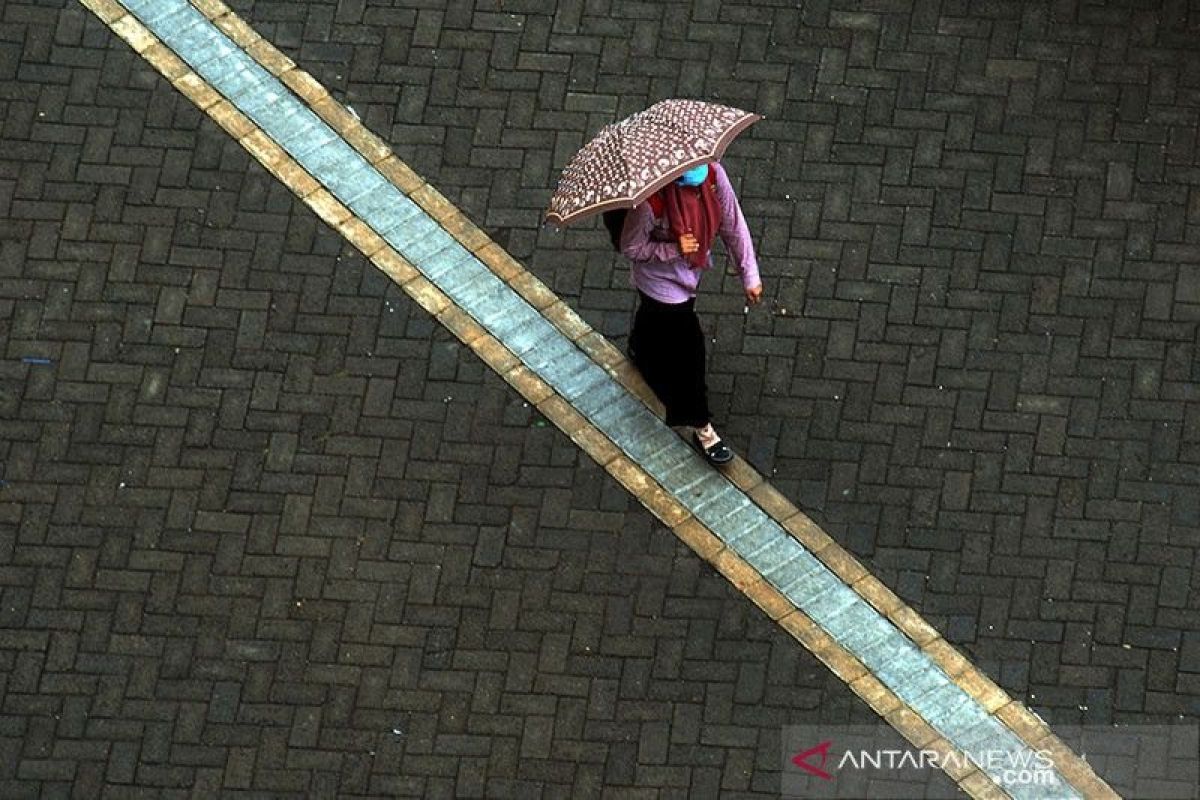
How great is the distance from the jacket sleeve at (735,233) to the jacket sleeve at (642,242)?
0.25m

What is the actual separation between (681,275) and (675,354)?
0.44 meters

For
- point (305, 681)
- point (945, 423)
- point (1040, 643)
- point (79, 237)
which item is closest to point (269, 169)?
point (79, 237)

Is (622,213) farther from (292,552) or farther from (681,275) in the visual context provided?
(292,552)

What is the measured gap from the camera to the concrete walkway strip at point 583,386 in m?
9.09

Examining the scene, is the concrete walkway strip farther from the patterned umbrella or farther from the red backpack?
the patterned umbrella

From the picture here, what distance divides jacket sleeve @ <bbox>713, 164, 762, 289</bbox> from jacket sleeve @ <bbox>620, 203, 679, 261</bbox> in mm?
247

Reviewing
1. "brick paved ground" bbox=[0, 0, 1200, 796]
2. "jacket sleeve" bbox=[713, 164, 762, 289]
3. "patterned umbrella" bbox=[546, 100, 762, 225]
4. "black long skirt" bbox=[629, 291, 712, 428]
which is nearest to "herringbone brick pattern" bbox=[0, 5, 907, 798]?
"brick paved ground" bbox=[0, 0, 1200, 796]

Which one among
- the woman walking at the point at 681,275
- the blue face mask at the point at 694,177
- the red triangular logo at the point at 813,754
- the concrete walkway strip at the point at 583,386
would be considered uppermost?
the blue face mask at the point at 694,177

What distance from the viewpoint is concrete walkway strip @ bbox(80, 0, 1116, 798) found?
909 centimetres

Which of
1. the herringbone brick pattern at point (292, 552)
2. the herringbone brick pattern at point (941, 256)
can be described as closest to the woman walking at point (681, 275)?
the herringbone brick pattern at point (941, 256)

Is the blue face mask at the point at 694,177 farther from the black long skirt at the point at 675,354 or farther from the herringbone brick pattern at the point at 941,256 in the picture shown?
the herringbone brick pattern at the point at 941,256

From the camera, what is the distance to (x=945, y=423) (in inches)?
382

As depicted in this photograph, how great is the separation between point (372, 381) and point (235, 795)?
201 centimetres

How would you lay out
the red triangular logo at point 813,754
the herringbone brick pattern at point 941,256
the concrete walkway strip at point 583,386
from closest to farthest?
1. the red triangular logo at point 813,754
2. the concrete walkway strip at point 583,386
3. the herringbone brick pattern at point 941,256
